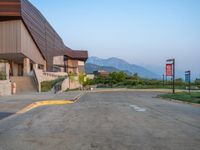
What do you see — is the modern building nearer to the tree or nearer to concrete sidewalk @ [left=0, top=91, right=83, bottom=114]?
concrete sidewalk @ [left=0, top=91, right=83, bottom=114]

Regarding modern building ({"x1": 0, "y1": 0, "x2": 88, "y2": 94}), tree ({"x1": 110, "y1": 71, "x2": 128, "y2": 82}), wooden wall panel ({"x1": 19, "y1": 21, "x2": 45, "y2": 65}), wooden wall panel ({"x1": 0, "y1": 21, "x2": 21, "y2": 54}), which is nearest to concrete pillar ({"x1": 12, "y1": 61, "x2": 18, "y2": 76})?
modern building ({"x1": 0, "y1": 0, "x2": 88, "y2": 94})

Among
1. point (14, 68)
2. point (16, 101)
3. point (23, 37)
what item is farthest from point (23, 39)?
point (16, 101)

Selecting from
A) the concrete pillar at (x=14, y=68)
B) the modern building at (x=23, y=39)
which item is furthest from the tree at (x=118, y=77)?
the concrete pillar at (x=14, y=68)

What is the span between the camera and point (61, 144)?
845cm

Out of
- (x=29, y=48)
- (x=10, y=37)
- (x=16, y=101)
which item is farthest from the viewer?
(x=29, y=48)

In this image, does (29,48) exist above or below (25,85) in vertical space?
above

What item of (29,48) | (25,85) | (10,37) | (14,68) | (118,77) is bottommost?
(25,85)

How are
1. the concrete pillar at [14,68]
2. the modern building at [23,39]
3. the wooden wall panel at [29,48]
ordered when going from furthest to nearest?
the concrete pillar at [14,68] < the wooden wall panel at [29,48] < the modern building at [23,39]

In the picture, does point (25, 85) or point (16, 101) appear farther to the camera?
point (25, 85)

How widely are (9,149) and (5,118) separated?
7.73 meters

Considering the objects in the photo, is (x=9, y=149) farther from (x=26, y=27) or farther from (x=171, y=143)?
(x=26, y=27)

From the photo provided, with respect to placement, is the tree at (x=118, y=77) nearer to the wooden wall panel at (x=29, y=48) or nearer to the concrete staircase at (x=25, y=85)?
the wooden wall panel at (x=29, y=48)

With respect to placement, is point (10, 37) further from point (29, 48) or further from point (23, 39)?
point (29, 48)

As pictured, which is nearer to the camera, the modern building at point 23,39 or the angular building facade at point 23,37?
the modern building at point 23,39
